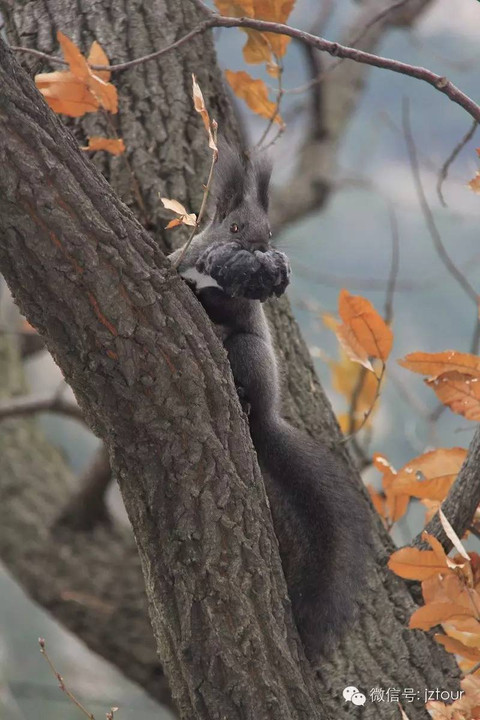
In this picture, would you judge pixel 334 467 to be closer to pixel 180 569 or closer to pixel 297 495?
pixel 297 495

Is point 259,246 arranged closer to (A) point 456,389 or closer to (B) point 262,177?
(B) point 262,177

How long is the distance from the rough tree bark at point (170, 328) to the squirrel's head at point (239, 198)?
287mm

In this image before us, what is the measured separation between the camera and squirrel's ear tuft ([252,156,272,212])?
170 cm

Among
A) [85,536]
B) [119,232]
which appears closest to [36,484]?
[85,536]

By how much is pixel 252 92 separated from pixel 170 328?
0.88 metres

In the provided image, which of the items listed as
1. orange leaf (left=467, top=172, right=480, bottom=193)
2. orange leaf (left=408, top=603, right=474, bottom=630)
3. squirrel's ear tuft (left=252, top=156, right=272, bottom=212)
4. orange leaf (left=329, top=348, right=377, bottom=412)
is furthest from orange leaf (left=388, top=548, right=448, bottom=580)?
orange leaf (left=329, top=348, right=377, bottom=412)

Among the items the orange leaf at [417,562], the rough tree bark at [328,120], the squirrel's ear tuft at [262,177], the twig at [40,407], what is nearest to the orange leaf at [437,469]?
the orange leaf at [417,562]

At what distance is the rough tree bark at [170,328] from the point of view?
1.28 metres

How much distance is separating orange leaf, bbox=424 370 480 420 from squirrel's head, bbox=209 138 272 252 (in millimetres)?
414

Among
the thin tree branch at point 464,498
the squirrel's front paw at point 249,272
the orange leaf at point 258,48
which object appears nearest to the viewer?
the squirrel's front paw at point 249,272

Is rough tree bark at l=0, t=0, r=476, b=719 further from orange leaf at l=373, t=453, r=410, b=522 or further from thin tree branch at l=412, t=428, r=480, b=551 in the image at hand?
thin tree branch at l=412, t=428, r=480, b=551

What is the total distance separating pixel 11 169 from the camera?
116 cm

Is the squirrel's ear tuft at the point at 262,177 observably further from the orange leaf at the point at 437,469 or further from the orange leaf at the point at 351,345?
the orange leaf at the point at 437,469

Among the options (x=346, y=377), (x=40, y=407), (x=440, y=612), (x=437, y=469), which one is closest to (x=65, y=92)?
(x=437, y=469)
